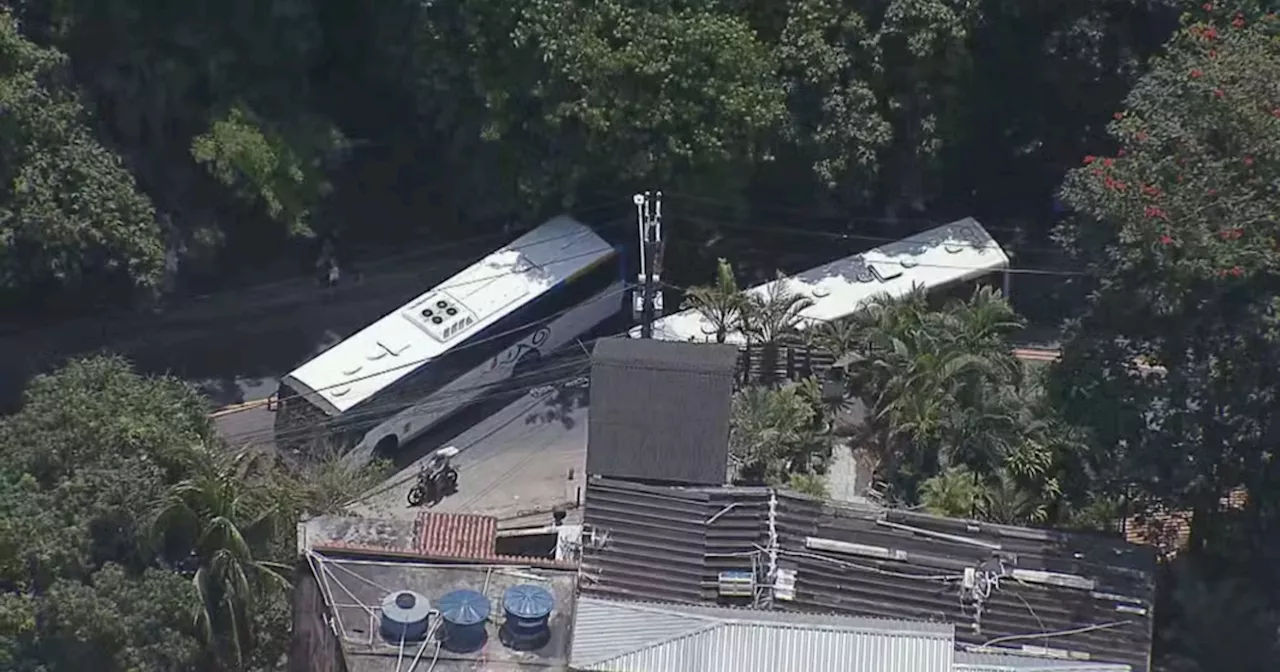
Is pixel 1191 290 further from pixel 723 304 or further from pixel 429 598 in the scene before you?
pixel 429 598

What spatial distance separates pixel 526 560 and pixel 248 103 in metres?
Result: 16.8

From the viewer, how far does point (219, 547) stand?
30484 mm

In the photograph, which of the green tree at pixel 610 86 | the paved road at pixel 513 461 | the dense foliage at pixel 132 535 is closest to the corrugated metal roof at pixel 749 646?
the dense foliage at pixel 132 535

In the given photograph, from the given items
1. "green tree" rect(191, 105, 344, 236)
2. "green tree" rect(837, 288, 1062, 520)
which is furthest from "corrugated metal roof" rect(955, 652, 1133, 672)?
"green tree" rect(191, 105, 344, 236)

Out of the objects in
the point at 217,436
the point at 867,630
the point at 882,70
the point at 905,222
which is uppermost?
the point at 882,70

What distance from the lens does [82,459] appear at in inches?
1197

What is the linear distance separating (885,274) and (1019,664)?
14.3 m

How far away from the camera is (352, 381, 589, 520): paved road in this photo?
36969 millimetres

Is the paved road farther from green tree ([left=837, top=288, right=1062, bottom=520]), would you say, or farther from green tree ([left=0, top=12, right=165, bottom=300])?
green tree ([left=0, top=12, right=165, bottom=300])

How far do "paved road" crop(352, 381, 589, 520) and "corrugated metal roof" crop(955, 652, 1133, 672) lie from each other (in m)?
12.1

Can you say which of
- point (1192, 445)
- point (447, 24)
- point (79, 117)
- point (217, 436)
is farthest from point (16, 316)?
point (1192, 445)

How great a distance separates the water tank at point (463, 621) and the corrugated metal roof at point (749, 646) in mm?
1729

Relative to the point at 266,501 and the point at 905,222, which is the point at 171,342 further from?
the point at 905,222

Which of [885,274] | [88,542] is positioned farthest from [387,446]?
[885,274]
